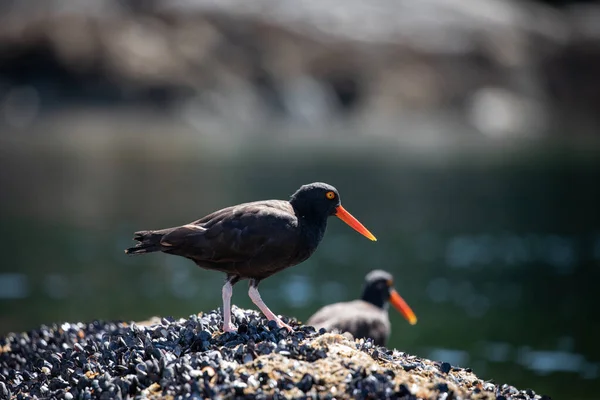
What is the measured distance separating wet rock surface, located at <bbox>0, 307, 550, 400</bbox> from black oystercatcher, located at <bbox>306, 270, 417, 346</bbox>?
12.8ft

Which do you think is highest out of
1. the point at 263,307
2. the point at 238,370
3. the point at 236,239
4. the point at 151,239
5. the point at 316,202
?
the point at 316,202

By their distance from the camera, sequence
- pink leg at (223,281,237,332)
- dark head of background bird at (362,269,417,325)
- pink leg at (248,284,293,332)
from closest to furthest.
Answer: pink leg at (223,281,237,332) → pink leg at (248,284,293,332) → dark head of background bird at (362,269,417,325)

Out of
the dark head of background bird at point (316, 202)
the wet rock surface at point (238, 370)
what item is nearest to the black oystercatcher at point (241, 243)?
the dark head of background bird at point (316, 202)

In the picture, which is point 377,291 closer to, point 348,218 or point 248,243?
point 348,218

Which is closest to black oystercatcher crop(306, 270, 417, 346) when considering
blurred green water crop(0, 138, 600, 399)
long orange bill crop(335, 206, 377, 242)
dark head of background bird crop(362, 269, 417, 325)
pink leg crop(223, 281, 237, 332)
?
dark head of background bird crop(362, 269, 417, 325)

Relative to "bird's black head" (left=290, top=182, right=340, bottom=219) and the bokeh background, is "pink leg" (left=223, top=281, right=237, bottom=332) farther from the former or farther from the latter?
the bokeh background

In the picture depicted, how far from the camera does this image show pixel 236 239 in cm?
877

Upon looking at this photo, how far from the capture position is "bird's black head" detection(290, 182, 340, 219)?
9.33 meters

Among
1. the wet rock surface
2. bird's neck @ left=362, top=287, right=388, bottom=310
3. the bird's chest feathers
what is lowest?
the wet rock surface

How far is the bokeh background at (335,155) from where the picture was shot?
901 inches

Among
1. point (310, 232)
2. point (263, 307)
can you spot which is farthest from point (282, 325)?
point (310, 232)

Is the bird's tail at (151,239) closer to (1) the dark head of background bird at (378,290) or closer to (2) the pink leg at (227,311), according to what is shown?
(2) the pink leg at (227,311)

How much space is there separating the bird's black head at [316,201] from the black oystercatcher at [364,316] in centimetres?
351

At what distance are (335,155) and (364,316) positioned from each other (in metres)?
44.9
